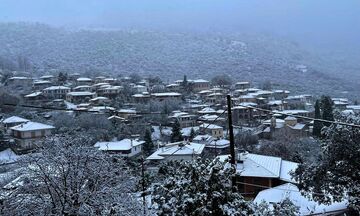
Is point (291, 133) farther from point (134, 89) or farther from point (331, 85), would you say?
point (331, 85)

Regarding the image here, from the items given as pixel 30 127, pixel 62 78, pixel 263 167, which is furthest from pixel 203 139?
pixel 62 78

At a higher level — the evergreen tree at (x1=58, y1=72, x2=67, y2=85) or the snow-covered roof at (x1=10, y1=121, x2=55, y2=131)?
the evergreen tree at (x1=58, y1=72, x2=67, y2=85)

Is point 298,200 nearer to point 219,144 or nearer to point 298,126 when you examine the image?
point 219,144

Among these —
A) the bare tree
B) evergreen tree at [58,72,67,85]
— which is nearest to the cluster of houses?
A: evergreen tree at [58,72,67,85]

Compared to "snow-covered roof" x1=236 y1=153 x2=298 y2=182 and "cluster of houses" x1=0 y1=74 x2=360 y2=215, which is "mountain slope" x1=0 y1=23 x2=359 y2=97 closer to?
"cluster of houses" x1=0 y1=74 x2=360 y2=215

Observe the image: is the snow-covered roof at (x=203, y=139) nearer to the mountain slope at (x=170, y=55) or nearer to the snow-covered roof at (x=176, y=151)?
the snow-covered roof at (x=176, y=151)

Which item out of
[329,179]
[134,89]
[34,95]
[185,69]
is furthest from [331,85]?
[329,179]

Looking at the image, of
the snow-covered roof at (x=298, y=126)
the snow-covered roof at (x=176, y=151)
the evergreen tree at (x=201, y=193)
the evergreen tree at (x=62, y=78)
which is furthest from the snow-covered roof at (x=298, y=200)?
the evergreen tree at (x=62, y=78)
